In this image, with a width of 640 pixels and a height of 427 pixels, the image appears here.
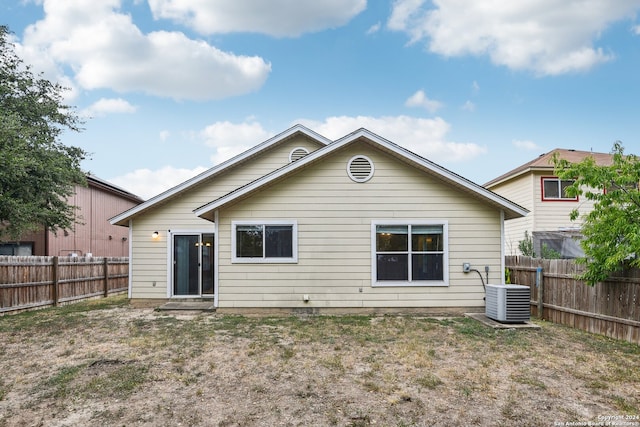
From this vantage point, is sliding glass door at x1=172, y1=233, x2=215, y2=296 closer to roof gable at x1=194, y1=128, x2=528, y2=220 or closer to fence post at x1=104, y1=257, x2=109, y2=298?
roof gable at x1=194, y1=128, x2=528, y2=220

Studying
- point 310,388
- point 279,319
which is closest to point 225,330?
point 279,319

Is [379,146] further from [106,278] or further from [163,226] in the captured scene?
[106,278]

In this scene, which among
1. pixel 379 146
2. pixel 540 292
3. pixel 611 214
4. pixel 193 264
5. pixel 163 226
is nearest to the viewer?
pixel 611 214

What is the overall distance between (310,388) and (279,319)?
4.41m

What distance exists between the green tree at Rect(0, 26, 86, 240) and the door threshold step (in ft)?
22.0

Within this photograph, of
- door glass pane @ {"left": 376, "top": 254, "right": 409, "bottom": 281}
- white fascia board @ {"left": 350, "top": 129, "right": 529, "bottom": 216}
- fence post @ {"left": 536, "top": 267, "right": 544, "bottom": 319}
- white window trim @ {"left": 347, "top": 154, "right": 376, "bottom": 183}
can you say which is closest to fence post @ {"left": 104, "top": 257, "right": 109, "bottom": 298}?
white window trim @ {"left": 347, "top": 154, "right": 376, "bottom": 183}

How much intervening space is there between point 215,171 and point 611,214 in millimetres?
9387

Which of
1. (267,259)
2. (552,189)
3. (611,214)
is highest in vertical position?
(552,189)

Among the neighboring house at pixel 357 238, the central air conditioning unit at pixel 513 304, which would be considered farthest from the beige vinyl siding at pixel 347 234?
the central air conditioning unit at pixel 513 304

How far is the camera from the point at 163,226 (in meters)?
11.6

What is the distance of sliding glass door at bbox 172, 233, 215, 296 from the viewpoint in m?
11.6

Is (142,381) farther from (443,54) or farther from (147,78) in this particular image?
(443,54)

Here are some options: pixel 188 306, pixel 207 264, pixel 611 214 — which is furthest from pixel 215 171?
pixel 611 214

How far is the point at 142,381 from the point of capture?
477 cm
